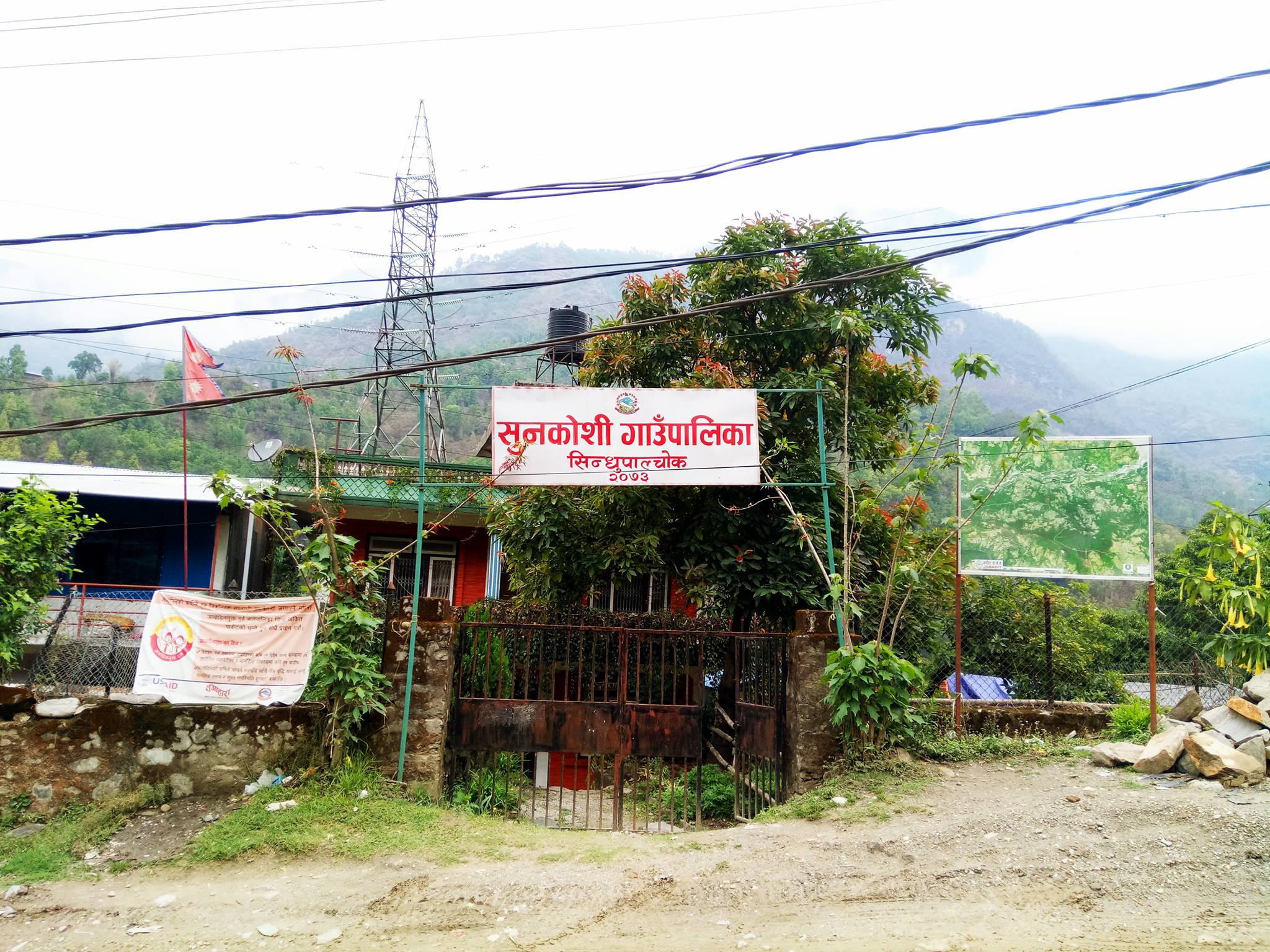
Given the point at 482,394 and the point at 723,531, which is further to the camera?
the point at 482,394

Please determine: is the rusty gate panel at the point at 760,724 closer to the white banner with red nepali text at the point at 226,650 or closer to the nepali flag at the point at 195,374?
the white banner with red nepali text at the point at 226,650

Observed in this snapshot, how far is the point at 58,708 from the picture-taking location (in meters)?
7.46

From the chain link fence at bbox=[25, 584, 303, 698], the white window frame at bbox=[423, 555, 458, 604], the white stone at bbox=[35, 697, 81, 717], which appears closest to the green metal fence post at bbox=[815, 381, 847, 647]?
the white stone at bbox=[35, 697, 81, 717]

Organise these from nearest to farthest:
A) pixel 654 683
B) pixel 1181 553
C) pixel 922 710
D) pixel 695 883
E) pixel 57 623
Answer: pixel 695 883
pixel 922 710
pixel 57 623
pixel 654 683
pixel 1181 553

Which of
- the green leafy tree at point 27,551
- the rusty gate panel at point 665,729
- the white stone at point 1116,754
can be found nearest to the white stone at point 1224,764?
the white stone at point 1116,754

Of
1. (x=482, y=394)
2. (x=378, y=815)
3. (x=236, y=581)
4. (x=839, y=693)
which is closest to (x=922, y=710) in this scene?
(x=839, y=693)

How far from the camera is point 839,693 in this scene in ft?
25.6

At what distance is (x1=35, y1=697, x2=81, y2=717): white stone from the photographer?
7434mm

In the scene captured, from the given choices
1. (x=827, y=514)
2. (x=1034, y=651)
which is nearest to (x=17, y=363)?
(x=1034, y=651)

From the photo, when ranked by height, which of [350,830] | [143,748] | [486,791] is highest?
[143,748]

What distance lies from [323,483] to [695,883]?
1102cm

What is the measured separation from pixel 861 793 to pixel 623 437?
153 inches

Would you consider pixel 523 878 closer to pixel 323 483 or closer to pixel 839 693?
pixel 839 693

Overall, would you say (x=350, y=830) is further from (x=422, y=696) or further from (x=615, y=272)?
(x=615, y=272)
